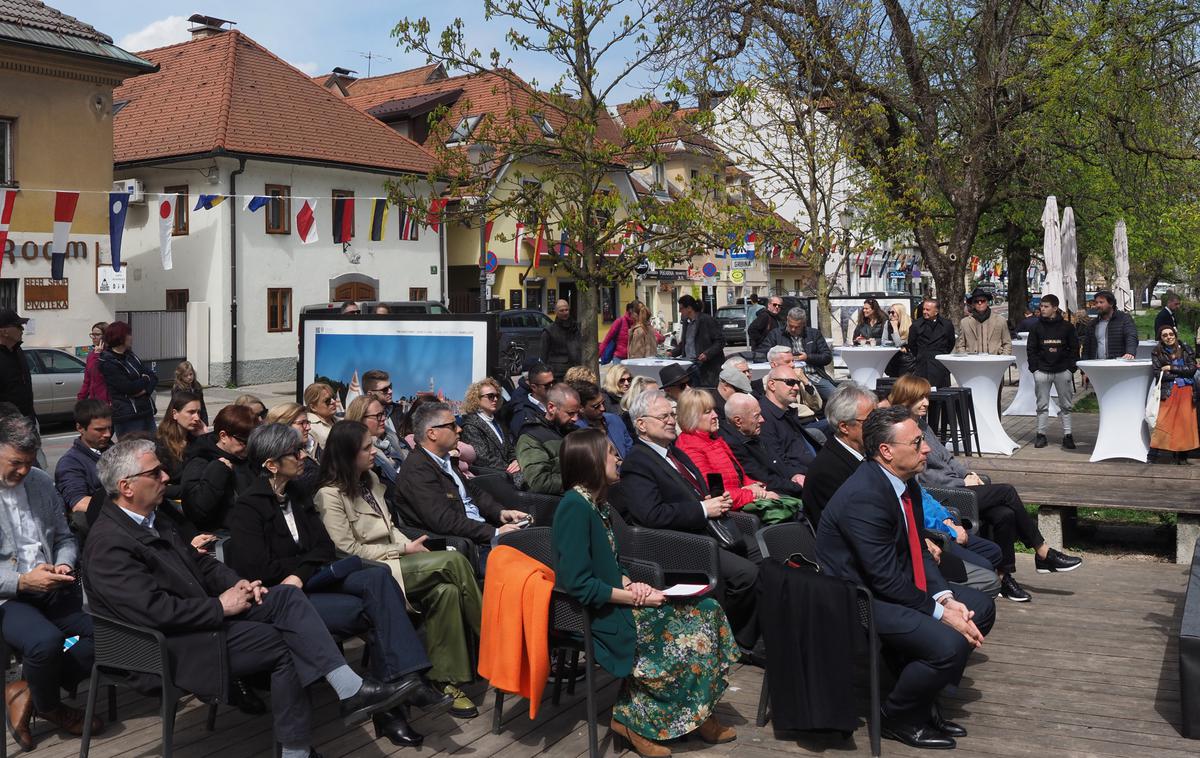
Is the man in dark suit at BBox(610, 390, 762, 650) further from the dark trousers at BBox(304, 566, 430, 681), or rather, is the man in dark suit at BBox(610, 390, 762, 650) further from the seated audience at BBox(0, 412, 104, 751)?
the seated audience at BBox(0, 412, 104, 751)

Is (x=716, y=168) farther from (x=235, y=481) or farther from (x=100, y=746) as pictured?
(x=100, y=746)

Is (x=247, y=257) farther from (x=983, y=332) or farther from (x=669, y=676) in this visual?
(x=669, y=676)

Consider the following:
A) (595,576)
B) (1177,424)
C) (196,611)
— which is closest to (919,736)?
(595,576)

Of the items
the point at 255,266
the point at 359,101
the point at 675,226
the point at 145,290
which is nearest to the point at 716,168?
the point at 675,226

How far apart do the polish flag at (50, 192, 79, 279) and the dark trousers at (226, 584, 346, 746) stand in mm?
21105

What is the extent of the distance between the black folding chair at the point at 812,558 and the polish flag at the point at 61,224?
69.6ft

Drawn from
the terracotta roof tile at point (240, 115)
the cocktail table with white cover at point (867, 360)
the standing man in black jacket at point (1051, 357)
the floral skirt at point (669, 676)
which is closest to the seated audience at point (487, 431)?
the floral skirt at point (669, 676)

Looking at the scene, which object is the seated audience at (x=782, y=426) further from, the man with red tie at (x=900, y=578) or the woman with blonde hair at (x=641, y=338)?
the woman with blonde hair at (x=641, y=338)

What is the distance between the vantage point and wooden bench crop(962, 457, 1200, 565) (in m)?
8.64

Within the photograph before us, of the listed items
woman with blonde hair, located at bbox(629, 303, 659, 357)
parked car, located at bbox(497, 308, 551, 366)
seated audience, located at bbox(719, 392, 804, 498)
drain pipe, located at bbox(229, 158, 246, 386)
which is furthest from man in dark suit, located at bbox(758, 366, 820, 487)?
parked car, located at bbox(497, 308, 551, 366)

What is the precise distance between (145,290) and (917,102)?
2183cm

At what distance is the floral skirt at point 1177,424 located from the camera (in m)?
10.7

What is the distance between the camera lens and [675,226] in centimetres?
1343

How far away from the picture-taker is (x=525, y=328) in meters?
33.0
